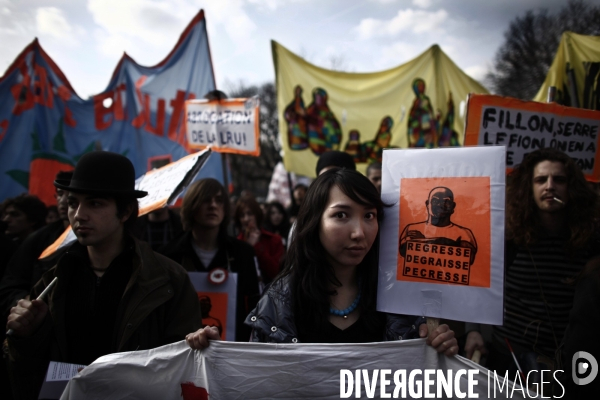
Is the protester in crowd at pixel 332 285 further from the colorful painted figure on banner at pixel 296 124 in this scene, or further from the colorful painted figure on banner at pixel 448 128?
the colorful painted figure on banner at pixel 448 128

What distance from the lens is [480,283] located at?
1497 millimetres

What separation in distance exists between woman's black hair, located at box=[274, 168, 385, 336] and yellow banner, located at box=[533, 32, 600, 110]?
2.99m

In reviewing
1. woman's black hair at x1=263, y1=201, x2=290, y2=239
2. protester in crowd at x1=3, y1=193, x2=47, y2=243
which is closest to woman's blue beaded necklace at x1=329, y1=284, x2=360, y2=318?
protester in crowd at x1=3, y1=193, x2=47, y2=243

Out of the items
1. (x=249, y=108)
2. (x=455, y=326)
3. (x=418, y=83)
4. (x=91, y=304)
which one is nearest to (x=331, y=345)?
(x=455, y=326)

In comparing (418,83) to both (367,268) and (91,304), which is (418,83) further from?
(91,304)

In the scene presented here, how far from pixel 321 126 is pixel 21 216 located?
369cm

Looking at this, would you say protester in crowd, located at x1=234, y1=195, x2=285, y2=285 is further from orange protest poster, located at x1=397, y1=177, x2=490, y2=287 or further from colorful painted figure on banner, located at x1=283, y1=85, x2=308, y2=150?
orange protest poster, located at x1=397, y1=177, x2=490, y2=287

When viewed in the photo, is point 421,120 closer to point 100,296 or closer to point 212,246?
point 212,246

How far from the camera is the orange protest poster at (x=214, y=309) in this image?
109 inches

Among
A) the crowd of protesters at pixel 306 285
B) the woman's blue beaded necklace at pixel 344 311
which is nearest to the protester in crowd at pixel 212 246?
the crowd of protesters at pixel 306 285

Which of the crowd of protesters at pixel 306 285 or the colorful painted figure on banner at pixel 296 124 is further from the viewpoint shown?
the colorful painted figure on banner at pixel 296 124

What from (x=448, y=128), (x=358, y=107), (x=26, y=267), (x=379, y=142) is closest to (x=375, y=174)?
(x=379, y=142)

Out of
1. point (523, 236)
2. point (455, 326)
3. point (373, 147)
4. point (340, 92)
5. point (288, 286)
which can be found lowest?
point (455, 326)

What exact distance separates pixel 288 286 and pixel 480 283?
0.72m
